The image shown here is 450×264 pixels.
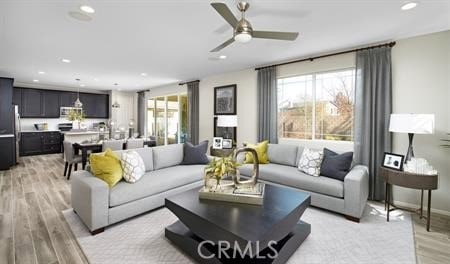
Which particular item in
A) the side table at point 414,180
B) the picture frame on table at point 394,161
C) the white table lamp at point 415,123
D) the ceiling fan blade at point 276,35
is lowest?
the side table at point 414,180

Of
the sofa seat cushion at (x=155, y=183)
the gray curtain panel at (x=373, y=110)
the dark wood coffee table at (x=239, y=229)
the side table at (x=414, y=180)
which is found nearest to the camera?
the dark wood coffee table at (x=239, y=229)

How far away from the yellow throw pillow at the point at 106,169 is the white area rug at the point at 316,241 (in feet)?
1.87

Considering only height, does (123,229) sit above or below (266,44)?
below

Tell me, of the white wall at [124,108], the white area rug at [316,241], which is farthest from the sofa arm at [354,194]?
the white wall at [124,108]

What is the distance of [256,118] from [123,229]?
3421 millimetres

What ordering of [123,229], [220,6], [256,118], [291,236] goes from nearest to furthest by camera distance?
1. [220,6]
2. [291,236]
3. [123,229]
4. [256,118]

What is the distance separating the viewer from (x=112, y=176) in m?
2.78

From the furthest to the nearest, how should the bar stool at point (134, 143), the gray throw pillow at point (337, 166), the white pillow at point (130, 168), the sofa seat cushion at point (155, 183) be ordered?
the bar stool at point (134, 143), the gray throw pillow at point (337, 166), the white pillow at point (130, 168), the sofa seat cushion at point (155, 183)

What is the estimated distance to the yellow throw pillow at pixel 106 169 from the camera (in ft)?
9.04

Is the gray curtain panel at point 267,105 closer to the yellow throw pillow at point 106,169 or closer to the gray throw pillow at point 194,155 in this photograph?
the gray throw pillow at point 194,155

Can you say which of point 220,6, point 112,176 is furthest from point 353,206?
point 112,176

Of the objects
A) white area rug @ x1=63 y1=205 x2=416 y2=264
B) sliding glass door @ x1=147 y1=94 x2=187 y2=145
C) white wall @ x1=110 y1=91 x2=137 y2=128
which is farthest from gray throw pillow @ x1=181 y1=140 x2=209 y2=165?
white wall @ x1=110 y1=91 x2=137 y2=128

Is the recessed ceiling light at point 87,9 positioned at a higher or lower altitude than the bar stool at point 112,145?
higher

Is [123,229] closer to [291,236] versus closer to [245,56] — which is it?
[291,236]
